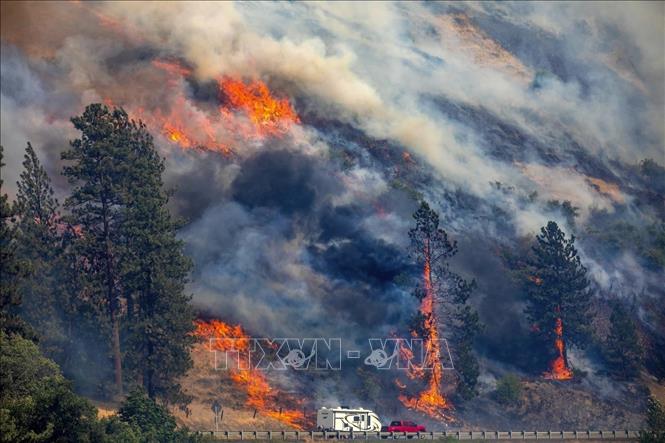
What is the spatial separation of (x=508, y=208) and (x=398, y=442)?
155 ft

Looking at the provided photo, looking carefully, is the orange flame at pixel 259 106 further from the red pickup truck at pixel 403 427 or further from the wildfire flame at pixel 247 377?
the red pickup truck at pixel 403 427

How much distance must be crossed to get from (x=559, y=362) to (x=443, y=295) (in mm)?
15247

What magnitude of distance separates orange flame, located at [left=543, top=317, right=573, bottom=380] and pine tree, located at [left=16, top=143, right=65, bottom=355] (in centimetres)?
5339

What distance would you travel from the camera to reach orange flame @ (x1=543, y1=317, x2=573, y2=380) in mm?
106250

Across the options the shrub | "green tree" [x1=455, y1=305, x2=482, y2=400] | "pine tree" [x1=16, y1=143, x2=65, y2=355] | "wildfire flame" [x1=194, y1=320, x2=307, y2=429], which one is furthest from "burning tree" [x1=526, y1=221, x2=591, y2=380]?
"pine tree" [x1=16, y1=143, x2=65, y2=355]

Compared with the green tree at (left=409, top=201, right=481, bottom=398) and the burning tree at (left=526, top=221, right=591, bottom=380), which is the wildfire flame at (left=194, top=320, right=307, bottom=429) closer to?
the green tree at (left=409, top=201, right=481, bottom=398)

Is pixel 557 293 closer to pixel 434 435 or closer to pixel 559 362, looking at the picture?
pixel 559 362

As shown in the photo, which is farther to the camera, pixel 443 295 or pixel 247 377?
pixel 443 295

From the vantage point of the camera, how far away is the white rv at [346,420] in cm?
9019

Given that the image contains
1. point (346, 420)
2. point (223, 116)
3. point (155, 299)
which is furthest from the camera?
point (223, 116)

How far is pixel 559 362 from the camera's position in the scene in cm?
10725

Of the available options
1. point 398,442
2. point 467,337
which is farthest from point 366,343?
point 398,442

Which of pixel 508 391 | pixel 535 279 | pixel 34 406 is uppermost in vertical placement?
pixel 535 279

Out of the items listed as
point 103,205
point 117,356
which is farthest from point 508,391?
point 103,205
